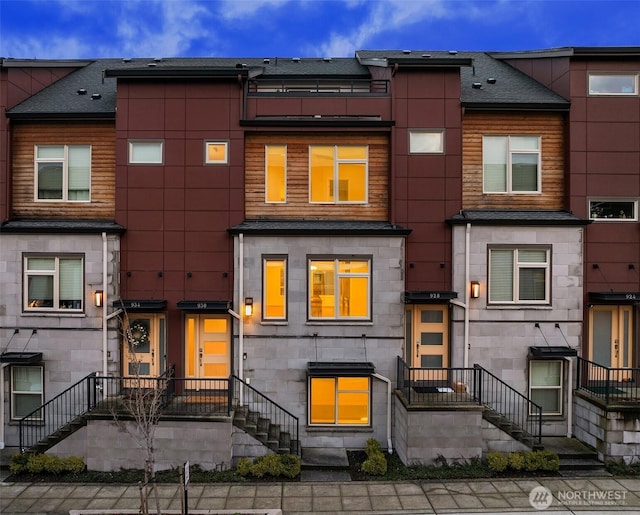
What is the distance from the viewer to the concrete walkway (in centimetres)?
862

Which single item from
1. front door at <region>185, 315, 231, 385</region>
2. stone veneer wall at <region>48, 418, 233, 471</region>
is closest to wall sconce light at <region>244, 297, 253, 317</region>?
front door at <region>185, 315, 231, 385</region>

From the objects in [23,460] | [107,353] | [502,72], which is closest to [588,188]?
[502,72]

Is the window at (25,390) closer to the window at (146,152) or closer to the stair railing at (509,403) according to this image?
the window at (146,152)

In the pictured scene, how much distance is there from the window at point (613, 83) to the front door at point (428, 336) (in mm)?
7789

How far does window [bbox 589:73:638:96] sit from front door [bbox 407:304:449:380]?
7789 millimetres

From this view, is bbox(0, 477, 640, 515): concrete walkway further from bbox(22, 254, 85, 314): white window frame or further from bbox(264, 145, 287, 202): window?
bbox(264, 145, 287, 202): window

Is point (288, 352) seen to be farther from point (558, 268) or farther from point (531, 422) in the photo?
point (558, 268)

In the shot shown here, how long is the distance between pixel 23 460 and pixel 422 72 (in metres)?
14.4

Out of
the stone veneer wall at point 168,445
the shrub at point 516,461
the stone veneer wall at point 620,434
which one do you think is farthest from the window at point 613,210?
the stone veneer wall at point 168,445

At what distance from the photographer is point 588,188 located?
39.5 feet

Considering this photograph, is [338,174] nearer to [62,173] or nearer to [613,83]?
[62,173]

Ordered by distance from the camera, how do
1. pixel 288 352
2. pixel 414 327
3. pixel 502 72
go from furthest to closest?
pixel 502 72 < pixel 414 327 < pixel 288 352

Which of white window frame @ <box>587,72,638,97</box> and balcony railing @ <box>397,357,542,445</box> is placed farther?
white window frame @ <box>587,72,638,97</box>

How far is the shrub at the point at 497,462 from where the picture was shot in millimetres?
9836
